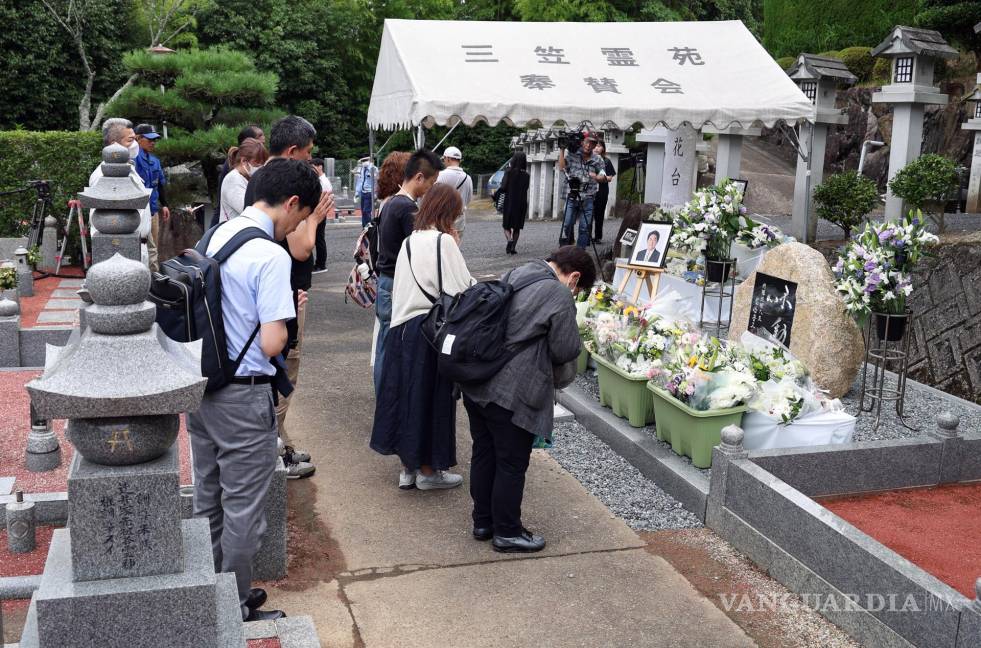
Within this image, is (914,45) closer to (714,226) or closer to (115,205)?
(714,226)

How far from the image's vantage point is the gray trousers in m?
3.41

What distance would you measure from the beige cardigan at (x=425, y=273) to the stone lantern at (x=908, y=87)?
8.94 metres

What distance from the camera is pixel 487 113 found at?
364 inches

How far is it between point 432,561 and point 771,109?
23.4 ft

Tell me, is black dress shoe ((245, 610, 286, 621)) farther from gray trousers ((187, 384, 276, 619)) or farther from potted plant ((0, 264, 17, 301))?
potted plant ((0, 264, 17, 301))

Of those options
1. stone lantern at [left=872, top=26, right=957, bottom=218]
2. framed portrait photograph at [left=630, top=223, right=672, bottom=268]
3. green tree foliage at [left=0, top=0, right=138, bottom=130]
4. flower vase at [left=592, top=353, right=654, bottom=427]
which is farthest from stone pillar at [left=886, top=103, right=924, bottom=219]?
green tree foliage at [left=0, top=0, right=138, bottom=130]

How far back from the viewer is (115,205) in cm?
590

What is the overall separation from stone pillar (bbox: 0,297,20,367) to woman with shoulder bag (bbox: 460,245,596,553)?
16.1 ft

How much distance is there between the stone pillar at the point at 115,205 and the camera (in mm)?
5863

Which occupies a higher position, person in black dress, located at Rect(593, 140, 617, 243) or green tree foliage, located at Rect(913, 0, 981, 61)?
green tree foliage, located at Rect(913, 0, 981, 61)

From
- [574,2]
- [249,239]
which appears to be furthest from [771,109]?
[574,2]

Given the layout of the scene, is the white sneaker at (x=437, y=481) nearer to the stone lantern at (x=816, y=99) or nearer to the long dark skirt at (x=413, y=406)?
the long dark skirt at (x=413, y=406)

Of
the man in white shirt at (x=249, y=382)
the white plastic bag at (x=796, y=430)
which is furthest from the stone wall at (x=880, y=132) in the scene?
the man in white shirt at (x=249, y=382)

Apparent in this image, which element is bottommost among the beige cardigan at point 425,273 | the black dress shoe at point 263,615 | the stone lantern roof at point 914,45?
the black dress shoe at point 263,615
